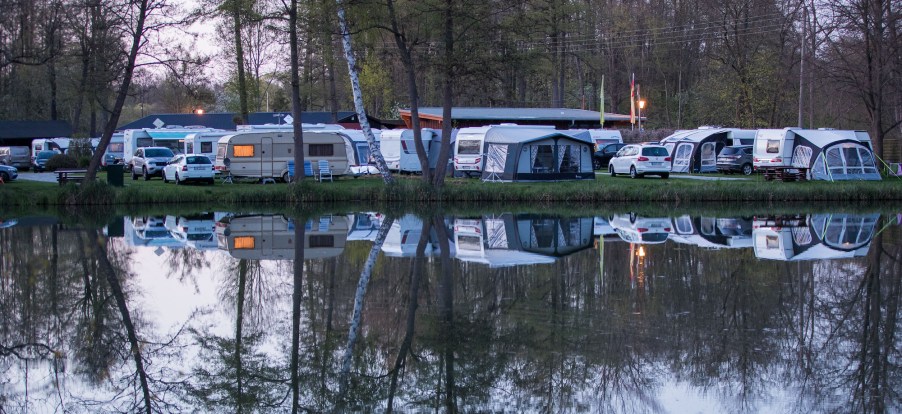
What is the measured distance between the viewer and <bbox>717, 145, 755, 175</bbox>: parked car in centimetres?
3906

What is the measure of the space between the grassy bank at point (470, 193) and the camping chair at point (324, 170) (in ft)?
14.2

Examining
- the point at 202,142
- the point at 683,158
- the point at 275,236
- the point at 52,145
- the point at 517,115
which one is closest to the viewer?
the point at 275,236

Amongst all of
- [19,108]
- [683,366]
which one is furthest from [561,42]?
[683,366]

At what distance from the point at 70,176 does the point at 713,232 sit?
76.7ft

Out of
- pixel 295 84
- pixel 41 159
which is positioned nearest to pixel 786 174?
pixel 295 84

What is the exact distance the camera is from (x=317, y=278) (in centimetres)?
1388

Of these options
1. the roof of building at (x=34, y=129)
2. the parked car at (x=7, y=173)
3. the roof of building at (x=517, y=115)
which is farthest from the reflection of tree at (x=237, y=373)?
the roof of building at (x=34, y=129)

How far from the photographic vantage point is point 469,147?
36125mm

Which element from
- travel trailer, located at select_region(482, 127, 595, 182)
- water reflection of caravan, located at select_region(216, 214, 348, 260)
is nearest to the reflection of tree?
water reflection of caravan, located at select_region(216, 214, 348, 260)

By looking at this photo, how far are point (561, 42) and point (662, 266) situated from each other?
44.3 metres

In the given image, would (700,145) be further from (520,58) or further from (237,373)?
(237,373)

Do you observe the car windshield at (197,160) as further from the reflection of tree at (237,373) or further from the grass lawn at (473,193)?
the reflection of tree at (237,373)

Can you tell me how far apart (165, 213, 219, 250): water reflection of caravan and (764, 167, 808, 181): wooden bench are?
19.8 meters

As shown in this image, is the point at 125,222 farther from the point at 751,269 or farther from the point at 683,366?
the point at 683,366
